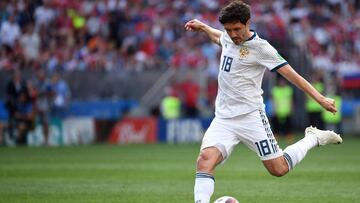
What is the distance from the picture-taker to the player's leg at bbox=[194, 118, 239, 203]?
369 inches

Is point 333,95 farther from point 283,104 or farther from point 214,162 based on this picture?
point 214,162

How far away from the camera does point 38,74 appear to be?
90.0 feet

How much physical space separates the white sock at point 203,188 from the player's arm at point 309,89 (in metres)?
1.38

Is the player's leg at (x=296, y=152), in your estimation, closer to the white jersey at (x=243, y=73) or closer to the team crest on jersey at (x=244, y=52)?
the white jersey at (x=243, y=73)

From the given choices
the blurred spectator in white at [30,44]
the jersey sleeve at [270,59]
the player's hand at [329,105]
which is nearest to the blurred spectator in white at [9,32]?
the blurred spectator in white at [30,44]

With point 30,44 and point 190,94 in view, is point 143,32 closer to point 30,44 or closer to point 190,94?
point 190,94

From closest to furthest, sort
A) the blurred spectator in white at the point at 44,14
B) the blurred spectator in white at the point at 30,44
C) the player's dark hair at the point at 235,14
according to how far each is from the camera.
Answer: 1. the player's dark hair at the point at 235,14
2. the blurred spectator in white at the point at 30,44
3. the blurred spectator in white at the point at 44,14

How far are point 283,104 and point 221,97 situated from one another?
18.3 meters

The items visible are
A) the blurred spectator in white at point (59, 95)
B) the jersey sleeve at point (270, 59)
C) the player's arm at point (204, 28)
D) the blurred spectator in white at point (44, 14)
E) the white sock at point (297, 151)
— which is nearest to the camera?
the jersey sleeve at point (270, 59)

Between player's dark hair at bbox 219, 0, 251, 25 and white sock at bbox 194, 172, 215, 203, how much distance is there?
65.8 inches

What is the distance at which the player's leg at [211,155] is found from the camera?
9.38 m

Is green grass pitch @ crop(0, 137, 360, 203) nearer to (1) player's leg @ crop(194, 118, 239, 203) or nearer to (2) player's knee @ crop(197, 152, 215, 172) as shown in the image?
(1) player's leg @ crop(194, 118, 239, 203)

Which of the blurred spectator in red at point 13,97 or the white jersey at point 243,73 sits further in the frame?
the blurred spectator in red at point 13,97

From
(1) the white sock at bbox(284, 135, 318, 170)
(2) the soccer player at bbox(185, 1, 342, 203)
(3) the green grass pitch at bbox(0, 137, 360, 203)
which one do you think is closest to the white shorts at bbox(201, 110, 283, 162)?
(2) the soccer player at bbox(185, 1, 342, 203)
